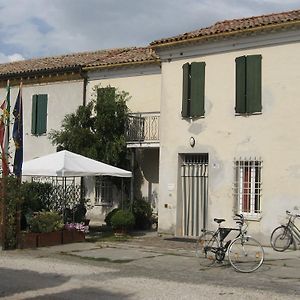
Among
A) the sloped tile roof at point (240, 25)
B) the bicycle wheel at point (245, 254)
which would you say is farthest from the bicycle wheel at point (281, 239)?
the sloped tile roof at point (240, 25)

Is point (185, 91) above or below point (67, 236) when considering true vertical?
above

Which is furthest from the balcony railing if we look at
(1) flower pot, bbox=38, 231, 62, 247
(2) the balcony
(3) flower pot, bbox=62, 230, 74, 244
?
(1) flower pot, bbox=38, 231, 62, 247

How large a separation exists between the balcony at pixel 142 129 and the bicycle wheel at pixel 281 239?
18.6 feet

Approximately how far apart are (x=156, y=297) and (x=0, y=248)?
6664 mm

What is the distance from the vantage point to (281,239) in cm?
1488

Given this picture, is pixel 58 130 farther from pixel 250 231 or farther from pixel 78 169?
pixel 250 231

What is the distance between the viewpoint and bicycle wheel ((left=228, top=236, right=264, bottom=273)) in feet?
36.1

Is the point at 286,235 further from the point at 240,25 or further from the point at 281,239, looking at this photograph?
the point at 240,25

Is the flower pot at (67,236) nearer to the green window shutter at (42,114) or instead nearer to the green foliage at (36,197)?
the green foliage at (36,197)

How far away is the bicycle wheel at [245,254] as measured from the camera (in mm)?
11000

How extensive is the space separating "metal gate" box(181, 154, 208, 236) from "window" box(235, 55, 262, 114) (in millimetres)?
2110

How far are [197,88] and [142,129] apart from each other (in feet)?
10.8

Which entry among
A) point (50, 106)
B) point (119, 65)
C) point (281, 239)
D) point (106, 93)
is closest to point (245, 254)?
point (281, 239)

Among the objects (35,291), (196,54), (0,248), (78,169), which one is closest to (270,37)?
(196,54)
